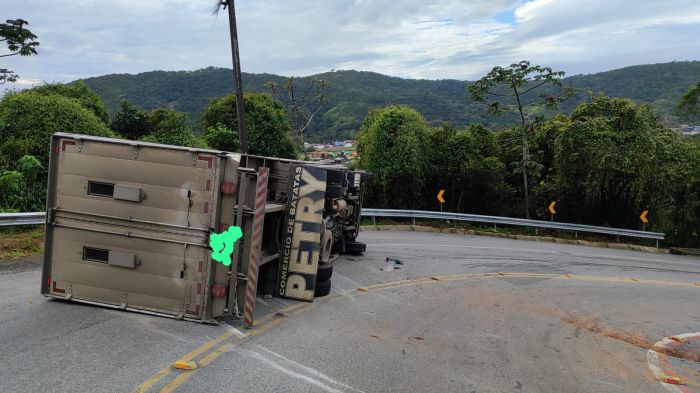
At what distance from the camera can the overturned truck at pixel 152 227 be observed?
681cm

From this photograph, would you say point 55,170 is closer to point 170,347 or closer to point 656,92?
point 170,347

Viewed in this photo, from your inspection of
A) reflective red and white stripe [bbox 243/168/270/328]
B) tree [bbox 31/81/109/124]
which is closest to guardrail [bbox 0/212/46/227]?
reflective red and white stripe [bbox 243/168/270/328]

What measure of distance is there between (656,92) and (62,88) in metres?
94.2

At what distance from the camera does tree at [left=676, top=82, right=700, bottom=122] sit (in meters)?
Result: 30.1

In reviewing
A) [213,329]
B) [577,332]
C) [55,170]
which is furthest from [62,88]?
[577,332]

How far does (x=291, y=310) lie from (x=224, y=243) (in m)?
1.94

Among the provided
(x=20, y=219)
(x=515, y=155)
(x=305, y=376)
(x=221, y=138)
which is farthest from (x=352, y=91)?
(x=305, y=376)

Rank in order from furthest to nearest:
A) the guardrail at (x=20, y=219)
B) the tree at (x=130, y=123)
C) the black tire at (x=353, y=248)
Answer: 1. the tree at (x=130, y=123)
2. the black tire at (x=353, y=248)
3. the guardrail at (x=20, y=219)

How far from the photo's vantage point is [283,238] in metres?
8.77

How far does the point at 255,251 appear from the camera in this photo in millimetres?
6980

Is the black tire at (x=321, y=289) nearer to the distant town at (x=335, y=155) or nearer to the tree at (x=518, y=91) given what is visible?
the distant town at (x=335, y=155)

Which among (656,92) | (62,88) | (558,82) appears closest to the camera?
(62,88)

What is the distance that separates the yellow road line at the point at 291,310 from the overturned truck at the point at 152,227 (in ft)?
1.56

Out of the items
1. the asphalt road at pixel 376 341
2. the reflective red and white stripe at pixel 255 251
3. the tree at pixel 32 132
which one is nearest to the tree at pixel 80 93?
the tree at pixel 32 132
